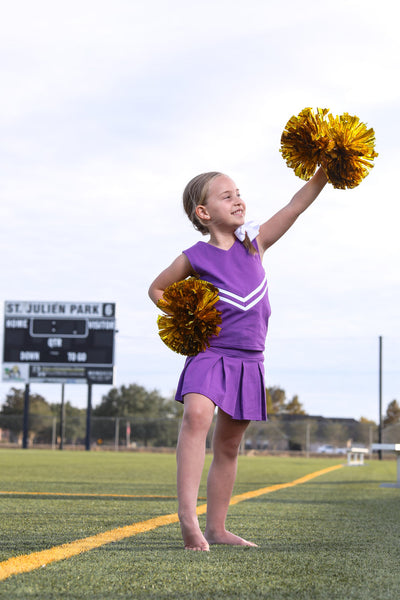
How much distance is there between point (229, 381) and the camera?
3.41m

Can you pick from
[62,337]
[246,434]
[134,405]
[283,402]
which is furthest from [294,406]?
[62,337]

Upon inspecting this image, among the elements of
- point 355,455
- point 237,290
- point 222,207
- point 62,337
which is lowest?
point 355,455

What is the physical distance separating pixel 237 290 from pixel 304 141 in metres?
0.91

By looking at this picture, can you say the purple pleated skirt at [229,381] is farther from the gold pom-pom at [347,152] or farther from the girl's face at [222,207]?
the gold pom-pom at [347,152]

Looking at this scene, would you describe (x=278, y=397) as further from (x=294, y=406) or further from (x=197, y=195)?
(x=197, y=195)

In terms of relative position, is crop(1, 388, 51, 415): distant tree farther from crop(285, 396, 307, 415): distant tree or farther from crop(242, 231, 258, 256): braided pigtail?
crop(242, 231, 258, 256): braided pigtail

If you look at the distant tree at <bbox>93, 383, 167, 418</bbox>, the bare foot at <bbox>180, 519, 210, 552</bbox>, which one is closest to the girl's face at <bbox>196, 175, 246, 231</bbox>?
the bare foot at <bbox>180, 519, 210, 552</bbox>

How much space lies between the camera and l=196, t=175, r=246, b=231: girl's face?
12.2 ft

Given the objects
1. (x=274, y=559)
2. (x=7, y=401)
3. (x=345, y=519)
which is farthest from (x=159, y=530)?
(x=7, y=401)

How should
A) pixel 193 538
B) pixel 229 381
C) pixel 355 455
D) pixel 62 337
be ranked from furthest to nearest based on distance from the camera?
1. pixel 62 337
2. pixel 355 455
3. pixel 229 381
4. pixel 193 538

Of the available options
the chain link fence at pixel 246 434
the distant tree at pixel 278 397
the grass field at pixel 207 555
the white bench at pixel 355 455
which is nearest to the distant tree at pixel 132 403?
the distant tree at pixel 278 397

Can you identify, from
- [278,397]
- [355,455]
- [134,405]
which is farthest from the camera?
[278,397]

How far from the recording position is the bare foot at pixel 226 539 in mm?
3482

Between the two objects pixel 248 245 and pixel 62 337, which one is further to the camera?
pixel 62 337
